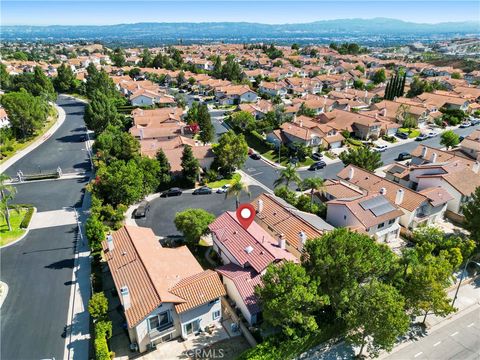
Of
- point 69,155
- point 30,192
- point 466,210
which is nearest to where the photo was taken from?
point 466,210

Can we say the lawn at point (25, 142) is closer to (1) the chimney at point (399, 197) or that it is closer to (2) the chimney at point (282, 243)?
(2) the chimney at point (282, 243)

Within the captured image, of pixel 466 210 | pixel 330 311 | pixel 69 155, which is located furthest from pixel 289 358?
pixel 69 155

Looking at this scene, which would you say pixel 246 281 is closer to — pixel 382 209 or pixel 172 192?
pixel 382 209

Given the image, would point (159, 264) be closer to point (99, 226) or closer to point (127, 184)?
point (99, 226)

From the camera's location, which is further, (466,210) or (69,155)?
(69,155)

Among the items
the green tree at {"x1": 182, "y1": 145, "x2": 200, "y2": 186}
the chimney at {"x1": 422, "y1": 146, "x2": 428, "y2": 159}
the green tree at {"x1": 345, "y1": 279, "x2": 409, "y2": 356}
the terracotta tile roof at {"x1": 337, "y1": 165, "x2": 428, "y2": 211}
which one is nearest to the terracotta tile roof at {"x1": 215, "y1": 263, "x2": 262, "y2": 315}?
the green tree at {"x1": 345, "y1": 279, "x2": 409, "y2": 356}

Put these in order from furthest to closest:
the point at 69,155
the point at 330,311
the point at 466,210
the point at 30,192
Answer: the point at 69,155
the point at 30,192
the point at 466,210
the point at 330,311

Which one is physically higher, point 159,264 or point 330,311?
point 159,264

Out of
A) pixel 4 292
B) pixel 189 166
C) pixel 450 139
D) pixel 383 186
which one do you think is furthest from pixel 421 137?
pixel 4 292
